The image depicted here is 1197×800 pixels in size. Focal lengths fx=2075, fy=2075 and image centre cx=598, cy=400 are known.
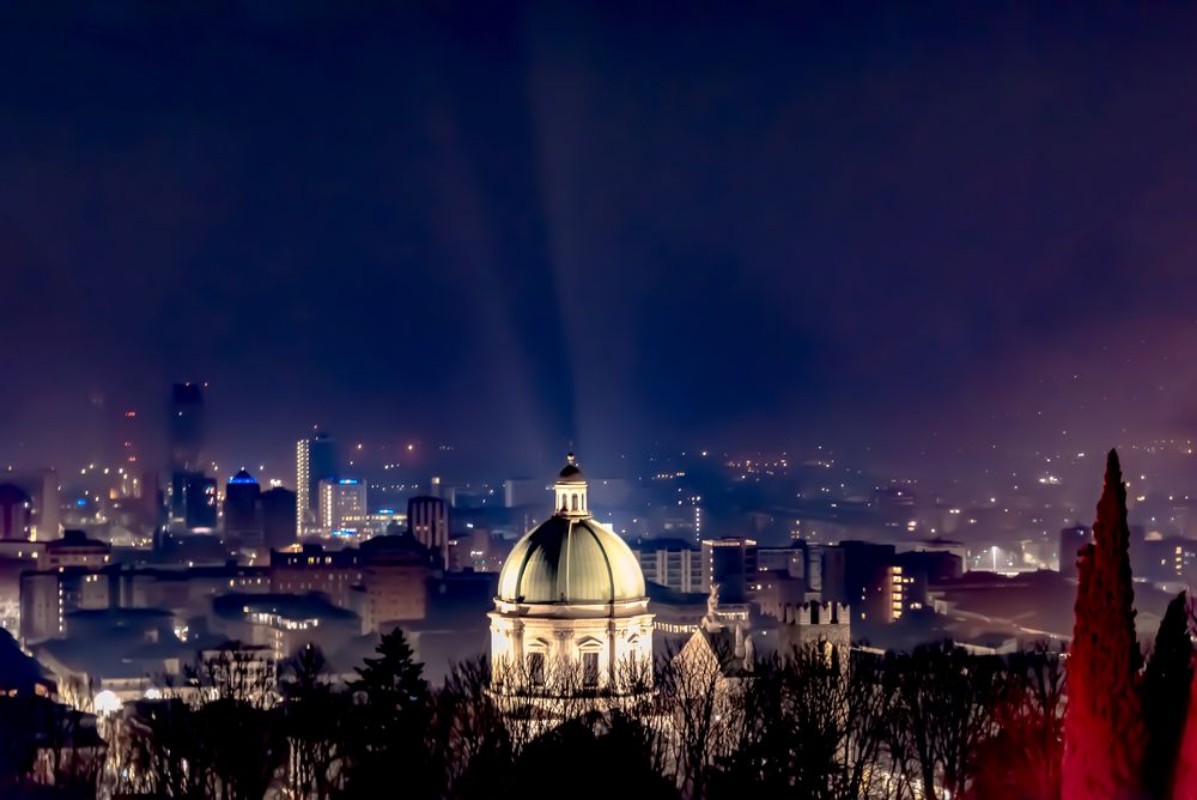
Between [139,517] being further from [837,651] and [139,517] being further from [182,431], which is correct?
[837,651]

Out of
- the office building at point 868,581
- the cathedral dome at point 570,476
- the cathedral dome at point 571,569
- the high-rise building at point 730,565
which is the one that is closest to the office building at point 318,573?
the high-rise building at point 730,565

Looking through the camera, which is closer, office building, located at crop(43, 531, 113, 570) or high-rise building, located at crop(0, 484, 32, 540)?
office building, located at crop(43, 531, 113, 570)

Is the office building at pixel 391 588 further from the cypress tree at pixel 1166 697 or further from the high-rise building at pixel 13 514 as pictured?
the cypress tree at pixel 1166 697

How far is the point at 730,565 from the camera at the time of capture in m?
131

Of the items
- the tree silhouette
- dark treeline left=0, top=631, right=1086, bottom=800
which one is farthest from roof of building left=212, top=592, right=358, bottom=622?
the tree silhouette

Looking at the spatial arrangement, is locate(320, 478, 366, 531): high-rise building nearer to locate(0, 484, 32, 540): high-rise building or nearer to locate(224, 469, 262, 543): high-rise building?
locate(224, 469, 262, 543): high-rise building

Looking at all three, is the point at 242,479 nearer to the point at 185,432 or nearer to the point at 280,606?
the point at 185,432

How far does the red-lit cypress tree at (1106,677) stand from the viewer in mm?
20375

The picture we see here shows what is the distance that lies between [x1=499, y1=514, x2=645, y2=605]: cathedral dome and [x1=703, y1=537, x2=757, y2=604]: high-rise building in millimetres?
72461

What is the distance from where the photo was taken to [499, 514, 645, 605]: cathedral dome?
170 feet

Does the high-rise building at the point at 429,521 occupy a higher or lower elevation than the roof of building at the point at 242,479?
lower

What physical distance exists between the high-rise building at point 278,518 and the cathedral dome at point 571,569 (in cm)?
11567

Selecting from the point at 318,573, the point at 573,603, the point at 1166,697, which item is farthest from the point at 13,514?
the point at 1166,697

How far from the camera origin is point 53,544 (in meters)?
135
